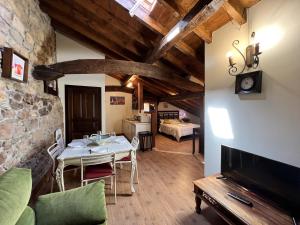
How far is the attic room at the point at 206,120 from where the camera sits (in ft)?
4.77

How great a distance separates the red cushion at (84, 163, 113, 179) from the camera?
2333 millimetres

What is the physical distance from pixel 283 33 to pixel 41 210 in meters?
2.61

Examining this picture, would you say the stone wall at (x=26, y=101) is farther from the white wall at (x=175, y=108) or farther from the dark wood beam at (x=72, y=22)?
the white wall at (x=175, y=108)

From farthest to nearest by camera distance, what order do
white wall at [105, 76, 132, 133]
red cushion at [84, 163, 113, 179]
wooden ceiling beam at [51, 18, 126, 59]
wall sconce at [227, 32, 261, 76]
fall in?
white wall at [105, 76, 132, 133], wooden ceiling beam at [51, 18, 126, 59], red cushion at [84, 163, 113, 179], wall sconce at [227, 32, 261, 76]

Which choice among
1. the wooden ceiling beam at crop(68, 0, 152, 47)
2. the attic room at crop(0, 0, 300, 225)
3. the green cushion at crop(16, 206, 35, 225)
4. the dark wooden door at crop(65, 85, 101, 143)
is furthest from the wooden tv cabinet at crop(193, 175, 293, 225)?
the dark wooden door at crop(65, 85, 101, 143)

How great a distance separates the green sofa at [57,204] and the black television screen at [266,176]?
Answer: 1.51 m

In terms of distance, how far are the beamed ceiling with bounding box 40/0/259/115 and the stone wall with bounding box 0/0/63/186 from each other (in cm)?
68

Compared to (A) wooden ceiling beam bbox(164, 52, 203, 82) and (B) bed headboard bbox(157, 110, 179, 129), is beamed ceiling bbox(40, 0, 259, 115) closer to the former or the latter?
(A) wooden ceiling beam bbox(164, 52, 203, 82)

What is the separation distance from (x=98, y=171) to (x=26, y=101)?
4.71 feet

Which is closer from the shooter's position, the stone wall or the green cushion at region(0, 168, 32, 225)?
the green cushion at region(0, 168, 32, 225)

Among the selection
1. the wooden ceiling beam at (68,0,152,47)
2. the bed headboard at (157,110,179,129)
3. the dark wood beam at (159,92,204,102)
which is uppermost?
the wooden ceiling beam at (68,0,152,47)

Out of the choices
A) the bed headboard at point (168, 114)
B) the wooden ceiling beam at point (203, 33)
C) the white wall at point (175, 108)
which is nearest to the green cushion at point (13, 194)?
the wooden ceiling beam at point (203, 33)

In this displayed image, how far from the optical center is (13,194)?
3.26 feet


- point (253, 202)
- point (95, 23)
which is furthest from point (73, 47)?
point (253, 202)
